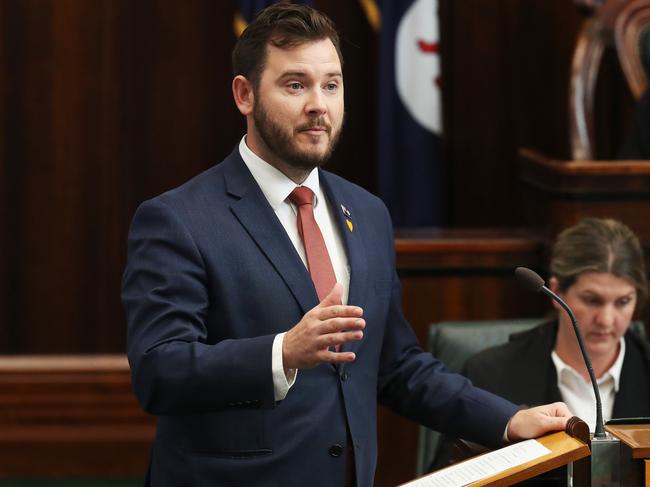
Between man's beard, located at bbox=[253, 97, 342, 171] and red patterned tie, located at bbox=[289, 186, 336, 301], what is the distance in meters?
0.08

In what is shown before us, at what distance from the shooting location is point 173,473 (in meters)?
2.31

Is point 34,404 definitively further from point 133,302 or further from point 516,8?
point 133,302

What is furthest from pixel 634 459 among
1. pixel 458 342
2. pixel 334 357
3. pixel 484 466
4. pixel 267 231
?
pixel 458 342

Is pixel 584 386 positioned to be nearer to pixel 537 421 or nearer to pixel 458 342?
pixel 458 342

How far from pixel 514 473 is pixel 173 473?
64 cm

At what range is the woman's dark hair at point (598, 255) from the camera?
3.19 metres

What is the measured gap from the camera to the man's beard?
2277 mm

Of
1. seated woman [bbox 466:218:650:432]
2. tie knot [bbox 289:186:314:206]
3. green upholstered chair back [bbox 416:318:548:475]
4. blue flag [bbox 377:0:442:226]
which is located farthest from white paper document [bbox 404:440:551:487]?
blue flag [bbox 377:0:442:226]

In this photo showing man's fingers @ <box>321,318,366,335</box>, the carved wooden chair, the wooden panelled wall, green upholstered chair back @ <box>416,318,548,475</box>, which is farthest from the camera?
the wooden panelled wall

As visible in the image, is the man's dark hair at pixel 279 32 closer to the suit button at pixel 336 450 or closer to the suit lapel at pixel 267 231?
the suit lapel at pixel 267 231

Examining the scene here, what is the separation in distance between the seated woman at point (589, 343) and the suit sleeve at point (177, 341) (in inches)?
47.0

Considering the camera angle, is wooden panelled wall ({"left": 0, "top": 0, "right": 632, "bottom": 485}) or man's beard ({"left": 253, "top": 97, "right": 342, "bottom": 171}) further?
wooden panelled wall ({"left": 0, "top": 0, "right": 632, "bottom": 485})

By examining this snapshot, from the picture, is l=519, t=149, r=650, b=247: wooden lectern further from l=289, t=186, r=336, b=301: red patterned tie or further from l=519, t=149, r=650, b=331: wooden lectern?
l=289, t=186, r=336, b=301: red patterned tie

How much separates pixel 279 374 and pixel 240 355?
69 millimetres
